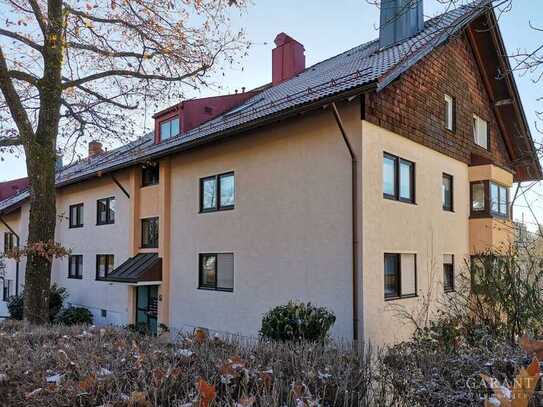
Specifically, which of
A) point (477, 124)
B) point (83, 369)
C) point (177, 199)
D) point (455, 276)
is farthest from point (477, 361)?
point (477, 124)

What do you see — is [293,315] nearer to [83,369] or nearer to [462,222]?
[83,369]

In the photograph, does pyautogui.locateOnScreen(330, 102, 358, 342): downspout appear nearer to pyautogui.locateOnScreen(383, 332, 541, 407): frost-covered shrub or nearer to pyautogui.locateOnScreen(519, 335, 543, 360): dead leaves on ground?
pyautogui.locateOnScreen(383, 332, 541, 407): frost-covered shrub

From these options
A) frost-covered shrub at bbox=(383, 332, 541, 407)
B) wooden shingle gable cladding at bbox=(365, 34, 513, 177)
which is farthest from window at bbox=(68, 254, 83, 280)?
frost-covered shrub at bbox=(383, 332, 541, 407)

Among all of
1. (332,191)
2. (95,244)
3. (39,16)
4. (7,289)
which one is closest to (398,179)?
(332,191)

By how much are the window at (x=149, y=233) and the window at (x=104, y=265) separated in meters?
2.11

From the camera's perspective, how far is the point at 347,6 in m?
6.21

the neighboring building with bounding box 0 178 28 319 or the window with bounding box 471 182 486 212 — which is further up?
the window with bounding box 471 182 486 212

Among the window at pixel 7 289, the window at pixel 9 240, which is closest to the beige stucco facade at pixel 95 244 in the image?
the window at pixel 7 289

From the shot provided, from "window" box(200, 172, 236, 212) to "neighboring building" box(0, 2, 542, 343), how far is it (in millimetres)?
45

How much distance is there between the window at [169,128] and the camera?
52.1ft

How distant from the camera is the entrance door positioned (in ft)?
48.4

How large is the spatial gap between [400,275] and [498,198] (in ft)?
18.6

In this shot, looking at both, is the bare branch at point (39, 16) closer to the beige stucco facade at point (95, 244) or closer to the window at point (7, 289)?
Result: the beige stucco facade at point (95, 244)

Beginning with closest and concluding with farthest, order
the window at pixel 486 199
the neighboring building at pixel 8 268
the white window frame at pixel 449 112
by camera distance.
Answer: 1. the white window frame at pixel 449 112
2. the window at pixel 486 199
3. the neighboring building at pixel 8 268
